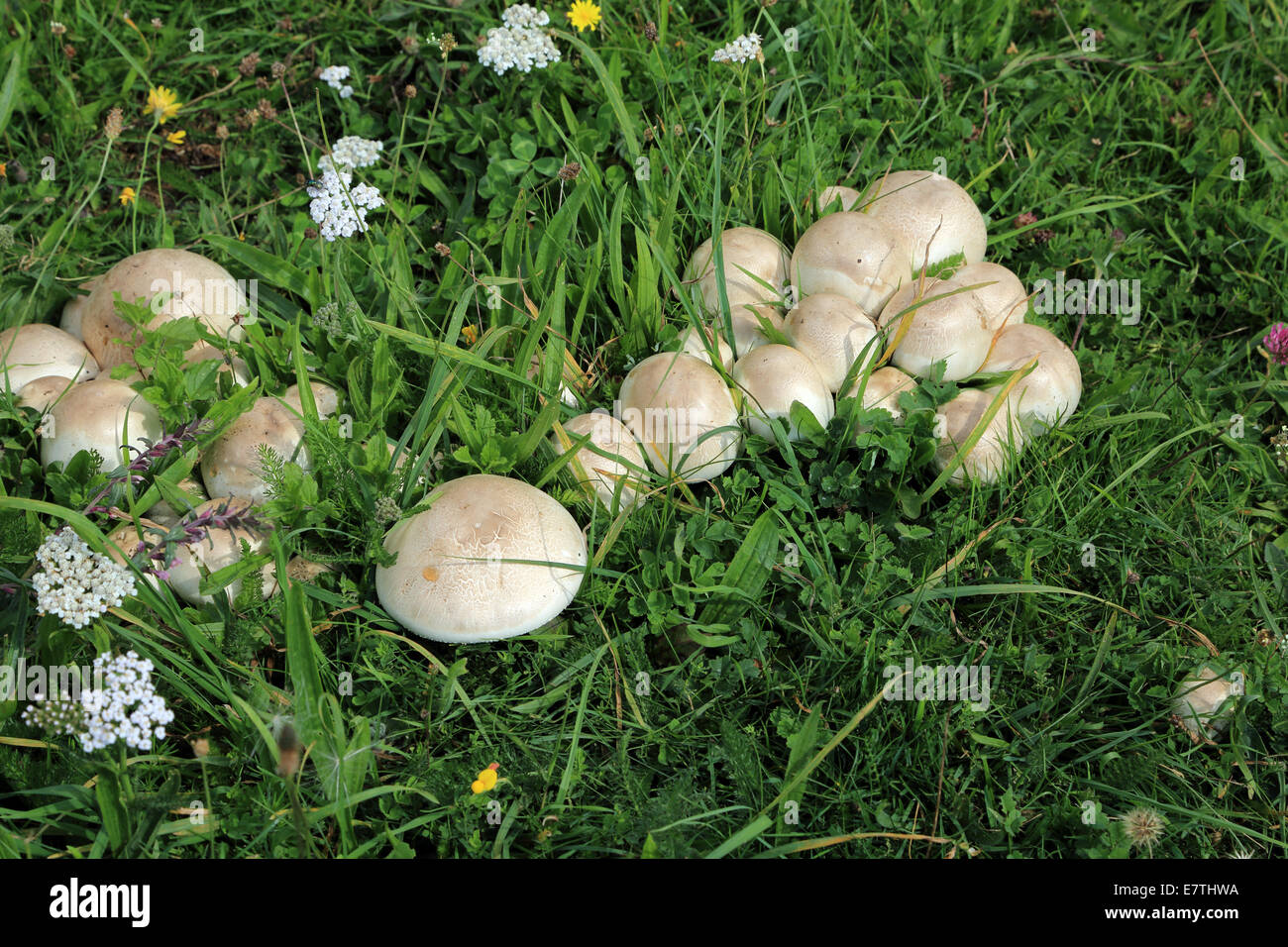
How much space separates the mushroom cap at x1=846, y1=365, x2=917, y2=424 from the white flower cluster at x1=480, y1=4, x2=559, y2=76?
1.72 metres

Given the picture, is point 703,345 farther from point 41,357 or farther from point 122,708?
point 41,357

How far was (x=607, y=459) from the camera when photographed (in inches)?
116

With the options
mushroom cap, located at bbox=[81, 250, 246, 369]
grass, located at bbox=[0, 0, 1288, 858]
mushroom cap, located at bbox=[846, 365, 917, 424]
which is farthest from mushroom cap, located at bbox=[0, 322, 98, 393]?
mushroom cap, located at bbox=[846, 365, 917, 424]

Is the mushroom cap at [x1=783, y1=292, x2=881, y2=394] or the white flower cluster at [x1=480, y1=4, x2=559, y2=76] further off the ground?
the white flower cluster at [x1=480, y1=4, x2=559, y2=76]

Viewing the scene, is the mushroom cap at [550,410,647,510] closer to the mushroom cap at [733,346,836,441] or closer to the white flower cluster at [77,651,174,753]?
the mushroom cap at [733,346,836,441]

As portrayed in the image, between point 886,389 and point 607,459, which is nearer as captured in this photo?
point 607,459

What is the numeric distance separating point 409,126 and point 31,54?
1724 millimetres

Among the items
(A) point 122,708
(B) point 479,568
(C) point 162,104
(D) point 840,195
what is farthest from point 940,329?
(C) point 162,104

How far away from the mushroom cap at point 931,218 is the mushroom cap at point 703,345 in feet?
2.44

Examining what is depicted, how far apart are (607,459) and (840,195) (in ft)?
5.02

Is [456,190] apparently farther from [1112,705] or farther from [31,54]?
[1112,705]

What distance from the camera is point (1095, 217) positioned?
13.5 feet

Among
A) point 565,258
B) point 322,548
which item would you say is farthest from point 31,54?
point 322,548

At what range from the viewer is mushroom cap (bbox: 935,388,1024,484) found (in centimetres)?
312
